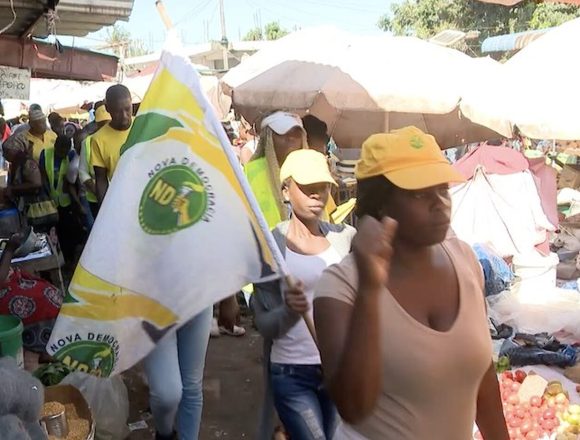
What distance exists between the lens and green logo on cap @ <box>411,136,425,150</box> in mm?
1890

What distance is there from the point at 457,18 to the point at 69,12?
91.3 ft

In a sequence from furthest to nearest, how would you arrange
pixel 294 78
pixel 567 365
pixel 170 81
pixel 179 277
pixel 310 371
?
pixel 294 78, pixel 567 365, pixel 310 371, pixel 170 81, pixel 179 277

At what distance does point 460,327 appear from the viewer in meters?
1.83

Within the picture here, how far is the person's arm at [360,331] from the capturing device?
5.48 feet

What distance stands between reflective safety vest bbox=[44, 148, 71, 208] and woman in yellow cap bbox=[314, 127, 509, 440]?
651 cm

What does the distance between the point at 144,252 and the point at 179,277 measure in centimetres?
15

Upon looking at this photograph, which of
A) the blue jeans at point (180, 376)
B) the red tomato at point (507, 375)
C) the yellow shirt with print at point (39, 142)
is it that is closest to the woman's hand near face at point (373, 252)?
the blue jeans at point (180, 376)

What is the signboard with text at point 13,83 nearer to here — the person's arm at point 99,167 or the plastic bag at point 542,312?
the person's arm at point 99,167

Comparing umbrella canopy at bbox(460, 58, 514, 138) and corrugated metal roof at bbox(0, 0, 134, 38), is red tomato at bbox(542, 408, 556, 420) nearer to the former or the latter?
umbrella canopy at bbox(460, 58, 514, 138)

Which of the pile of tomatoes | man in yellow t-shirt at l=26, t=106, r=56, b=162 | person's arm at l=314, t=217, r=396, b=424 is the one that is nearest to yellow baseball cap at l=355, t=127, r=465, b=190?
person's arm at l=314, t=217, r=396, b=424

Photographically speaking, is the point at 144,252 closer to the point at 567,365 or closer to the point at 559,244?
the point at 567,365

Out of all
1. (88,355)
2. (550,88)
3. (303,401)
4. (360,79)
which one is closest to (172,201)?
(88,355)

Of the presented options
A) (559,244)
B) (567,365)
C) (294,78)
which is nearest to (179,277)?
(567,365)

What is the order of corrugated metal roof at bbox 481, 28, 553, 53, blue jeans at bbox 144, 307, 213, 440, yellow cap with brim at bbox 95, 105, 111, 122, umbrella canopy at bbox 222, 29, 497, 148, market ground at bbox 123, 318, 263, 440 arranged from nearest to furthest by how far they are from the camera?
1. blue jeans at bbox 144, 307, 213, 440
2. market ground at bbox 123, 318, 263, 440
3. umbrella canopy at bbox 222, 29, 497, 148
4. yellow cap with brim at bbox 95, 105, 111, 122
5. corrugated metal roof at bbox 481, 28, 553, 53
